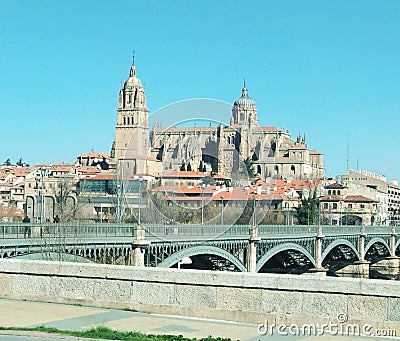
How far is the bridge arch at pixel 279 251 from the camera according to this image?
40622 mm

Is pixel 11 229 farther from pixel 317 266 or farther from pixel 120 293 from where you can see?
pixel 317 266

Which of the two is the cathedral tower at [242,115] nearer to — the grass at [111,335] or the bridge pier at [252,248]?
the bridge pier at [252,248]

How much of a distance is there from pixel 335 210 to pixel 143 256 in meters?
91.3

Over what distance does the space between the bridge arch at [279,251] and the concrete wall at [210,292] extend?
27.9 meters

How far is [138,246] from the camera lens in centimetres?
3002

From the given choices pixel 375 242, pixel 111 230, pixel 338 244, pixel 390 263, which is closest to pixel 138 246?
pixel 111 230

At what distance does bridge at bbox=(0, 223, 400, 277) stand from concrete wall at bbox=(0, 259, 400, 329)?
11859 mm

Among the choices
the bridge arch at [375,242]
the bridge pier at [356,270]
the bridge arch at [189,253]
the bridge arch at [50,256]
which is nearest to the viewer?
the bridge arch at [50,256]

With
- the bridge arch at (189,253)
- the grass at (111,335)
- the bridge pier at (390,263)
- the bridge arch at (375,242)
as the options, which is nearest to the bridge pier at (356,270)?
the bridge arch at (375,242)

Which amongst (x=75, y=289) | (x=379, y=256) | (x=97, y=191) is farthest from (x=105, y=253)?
(x=97, y=191)

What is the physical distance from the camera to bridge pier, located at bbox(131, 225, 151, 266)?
29.9 meters

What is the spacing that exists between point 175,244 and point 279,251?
13826 mm

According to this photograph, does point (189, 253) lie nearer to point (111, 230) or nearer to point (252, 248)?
point (111, 230)

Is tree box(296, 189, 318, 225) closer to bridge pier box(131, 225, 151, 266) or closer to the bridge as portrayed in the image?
the bridge
